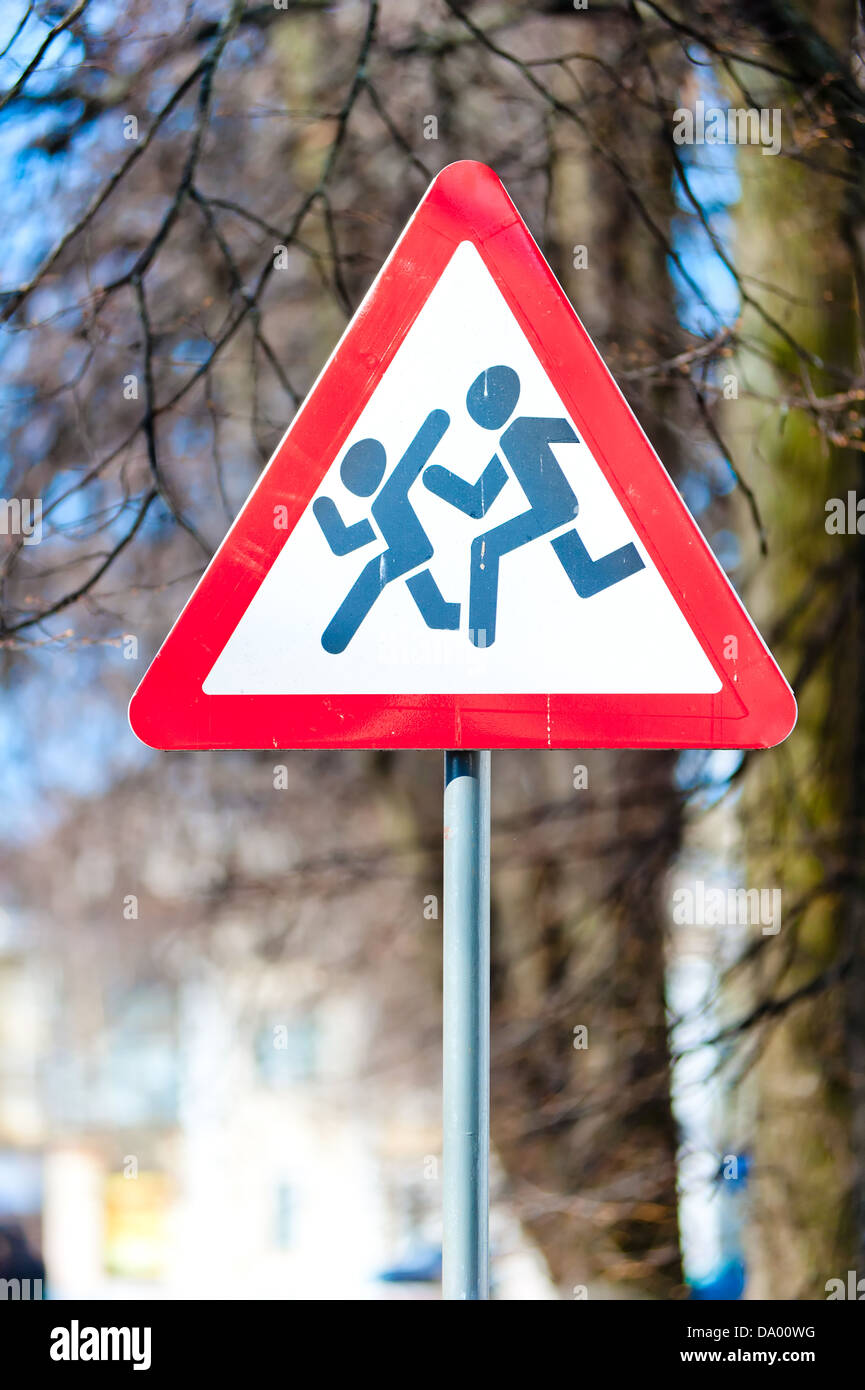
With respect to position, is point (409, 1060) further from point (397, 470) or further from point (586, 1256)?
point (397, 470)

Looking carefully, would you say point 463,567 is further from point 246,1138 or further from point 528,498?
point 246,1138

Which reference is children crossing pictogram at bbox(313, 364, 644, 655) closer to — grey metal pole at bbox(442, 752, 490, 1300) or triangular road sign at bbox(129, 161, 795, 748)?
triangular road sign at bbox(129, 161, 795, 748)

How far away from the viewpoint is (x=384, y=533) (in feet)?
3.69

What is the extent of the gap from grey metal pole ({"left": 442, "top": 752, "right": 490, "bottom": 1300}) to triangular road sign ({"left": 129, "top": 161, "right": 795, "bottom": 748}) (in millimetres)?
145

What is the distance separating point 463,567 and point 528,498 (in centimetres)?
10

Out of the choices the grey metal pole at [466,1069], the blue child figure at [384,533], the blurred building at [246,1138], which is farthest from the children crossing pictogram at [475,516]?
the blurred building at [246,1138]

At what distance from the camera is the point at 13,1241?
22.6 ft

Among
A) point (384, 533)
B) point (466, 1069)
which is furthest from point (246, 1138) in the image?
point (384, 533)

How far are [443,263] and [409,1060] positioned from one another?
313 cm

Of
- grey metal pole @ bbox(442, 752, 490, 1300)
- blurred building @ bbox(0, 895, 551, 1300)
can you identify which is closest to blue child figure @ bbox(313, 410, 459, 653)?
grey metal pole @ bbox(442, 752, 490, 1300)

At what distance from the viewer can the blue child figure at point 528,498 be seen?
1.12 meters

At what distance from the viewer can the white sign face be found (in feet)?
3.61

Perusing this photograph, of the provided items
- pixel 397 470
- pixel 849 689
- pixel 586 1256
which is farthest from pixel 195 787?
pixel 397 470

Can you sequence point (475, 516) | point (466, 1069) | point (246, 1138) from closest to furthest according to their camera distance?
point (466, 1069)
point (475, 516)
point (246, 1138)
